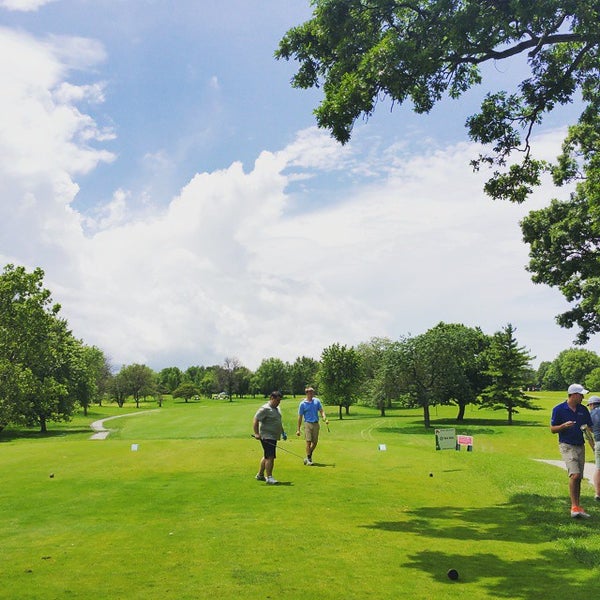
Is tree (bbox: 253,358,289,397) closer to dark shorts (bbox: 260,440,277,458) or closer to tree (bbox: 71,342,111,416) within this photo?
tree (bbox: 71,342,111,416)

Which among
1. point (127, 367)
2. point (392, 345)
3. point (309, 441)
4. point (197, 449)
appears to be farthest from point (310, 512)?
point (127, 367)

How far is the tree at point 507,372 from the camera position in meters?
62.1

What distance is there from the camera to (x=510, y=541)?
905cm

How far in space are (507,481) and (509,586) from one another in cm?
955

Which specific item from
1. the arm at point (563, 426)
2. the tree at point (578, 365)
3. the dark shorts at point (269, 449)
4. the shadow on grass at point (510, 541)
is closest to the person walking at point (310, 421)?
the dark shorts at point (269, 449)

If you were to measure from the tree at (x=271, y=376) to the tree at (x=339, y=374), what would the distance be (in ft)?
284

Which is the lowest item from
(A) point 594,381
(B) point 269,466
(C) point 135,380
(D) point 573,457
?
(A) point 594,381

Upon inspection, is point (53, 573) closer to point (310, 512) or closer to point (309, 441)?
point (310, 512)

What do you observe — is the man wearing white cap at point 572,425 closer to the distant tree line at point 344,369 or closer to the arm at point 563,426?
the arm at point 563,426

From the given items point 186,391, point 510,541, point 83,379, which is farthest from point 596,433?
point 186,391

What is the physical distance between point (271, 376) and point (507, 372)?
107784mm

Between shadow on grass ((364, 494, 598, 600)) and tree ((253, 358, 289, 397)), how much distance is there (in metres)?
153

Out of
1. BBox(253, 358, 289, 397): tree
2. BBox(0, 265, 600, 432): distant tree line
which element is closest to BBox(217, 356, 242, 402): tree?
BBox(253, 358, 289, 397): tree

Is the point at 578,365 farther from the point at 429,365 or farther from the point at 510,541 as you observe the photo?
the point at 510,541
